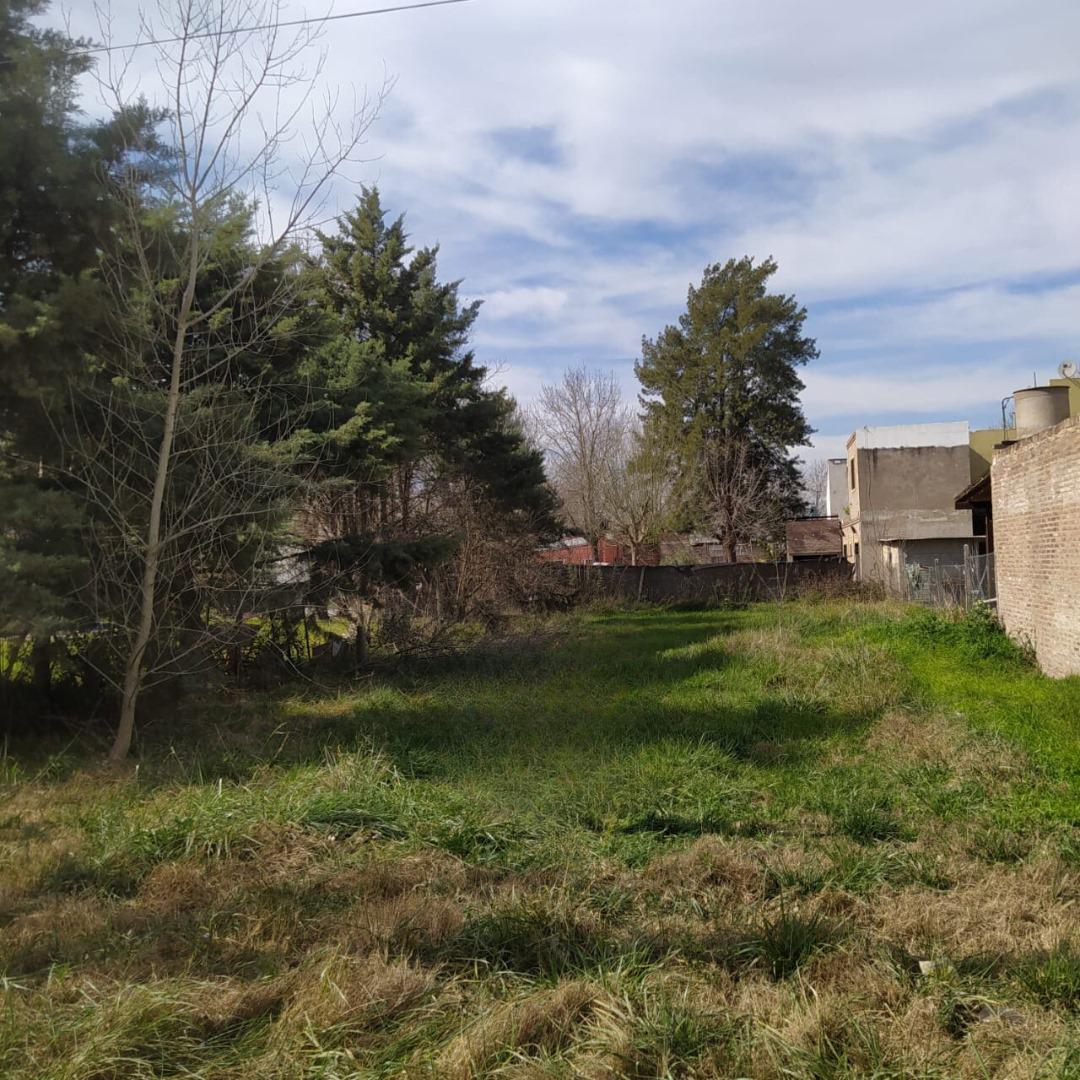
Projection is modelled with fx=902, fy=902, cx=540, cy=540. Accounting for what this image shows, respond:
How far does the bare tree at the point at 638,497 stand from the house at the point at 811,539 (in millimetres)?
6053

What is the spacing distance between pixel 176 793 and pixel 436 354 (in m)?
18.5

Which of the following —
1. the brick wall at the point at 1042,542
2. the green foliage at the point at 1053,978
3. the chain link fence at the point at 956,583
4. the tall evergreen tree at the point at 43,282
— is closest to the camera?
the green foliage at the point at 1053,978

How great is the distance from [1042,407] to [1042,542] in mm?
14380

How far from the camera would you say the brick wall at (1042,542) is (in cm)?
1131

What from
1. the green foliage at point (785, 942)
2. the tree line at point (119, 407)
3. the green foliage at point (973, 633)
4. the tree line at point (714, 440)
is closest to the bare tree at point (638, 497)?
the tree line at point (714, 440)

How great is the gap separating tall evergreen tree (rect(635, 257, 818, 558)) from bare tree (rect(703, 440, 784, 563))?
0.29ft

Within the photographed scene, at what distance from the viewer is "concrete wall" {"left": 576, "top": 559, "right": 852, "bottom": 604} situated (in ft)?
98.7

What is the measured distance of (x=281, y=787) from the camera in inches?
295

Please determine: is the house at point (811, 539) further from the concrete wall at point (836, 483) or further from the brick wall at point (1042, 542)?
the brick wall at point (1042, 542)

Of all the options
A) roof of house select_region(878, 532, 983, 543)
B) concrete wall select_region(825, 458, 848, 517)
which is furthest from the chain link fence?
concrete wall select_region(825, 458, 848, 517)

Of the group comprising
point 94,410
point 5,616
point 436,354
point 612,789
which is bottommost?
point 612,789

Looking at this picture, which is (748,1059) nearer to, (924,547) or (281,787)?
(281,787)

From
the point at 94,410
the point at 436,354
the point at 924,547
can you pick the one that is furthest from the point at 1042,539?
the point at 924,547

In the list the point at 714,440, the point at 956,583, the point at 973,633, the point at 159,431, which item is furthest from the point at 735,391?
the point at 159,431
